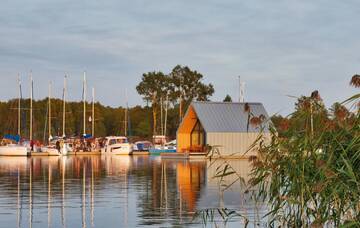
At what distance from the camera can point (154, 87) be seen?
95.2 metres

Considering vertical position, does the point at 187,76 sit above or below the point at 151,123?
above

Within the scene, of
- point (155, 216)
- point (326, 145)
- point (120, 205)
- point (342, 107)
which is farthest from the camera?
point (120, 205)

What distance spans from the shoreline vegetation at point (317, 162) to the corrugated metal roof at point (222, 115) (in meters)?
47.4

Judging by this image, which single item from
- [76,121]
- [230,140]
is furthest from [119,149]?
[76,121]

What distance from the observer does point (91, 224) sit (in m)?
15.1

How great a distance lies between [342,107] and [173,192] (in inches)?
547

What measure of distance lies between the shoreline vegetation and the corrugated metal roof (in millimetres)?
47350

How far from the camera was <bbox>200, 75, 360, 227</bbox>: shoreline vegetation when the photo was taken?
30.1ft

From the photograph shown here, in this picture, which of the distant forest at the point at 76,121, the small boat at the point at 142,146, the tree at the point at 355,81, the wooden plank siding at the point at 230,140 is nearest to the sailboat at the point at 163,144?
the small boat at the point at 142,146

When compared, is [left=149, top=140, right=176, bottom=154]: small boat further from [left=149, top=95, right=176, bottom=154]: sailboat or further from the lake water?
the lake water

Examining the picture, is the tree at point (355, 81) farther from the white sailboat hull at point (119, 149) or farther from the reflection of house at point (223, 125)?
the white sailboat hull at point (119, 149)

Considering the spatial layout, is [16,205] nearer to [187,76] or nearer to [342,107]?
[342,107]

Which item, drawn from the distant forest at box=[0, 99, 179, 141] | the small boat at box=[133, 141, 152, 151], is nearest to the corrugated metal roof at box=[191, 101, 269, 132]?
the small boat at box=[133, 141, 152, 151]

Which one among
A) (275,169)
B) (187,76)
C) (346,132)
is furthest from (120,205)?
(187,76)
